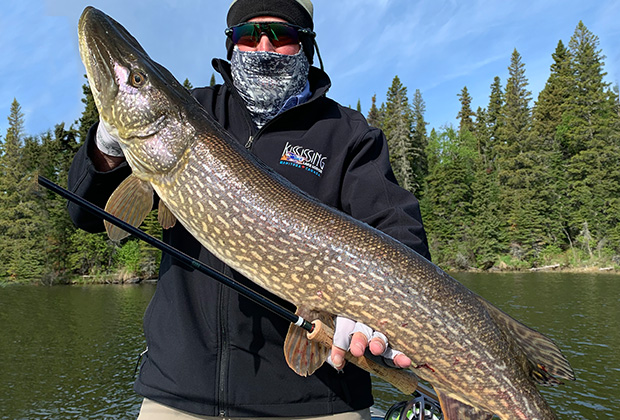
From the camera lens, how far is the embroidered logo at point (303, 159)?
→ 2.35m

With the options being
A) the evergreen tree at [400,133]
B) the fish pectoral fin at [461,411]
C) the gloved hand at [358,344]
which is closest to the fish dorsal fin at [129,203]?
the gloved hand at [358,344]

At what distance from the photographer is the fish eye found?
2.21m

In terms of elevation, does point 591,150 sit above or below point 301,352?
above

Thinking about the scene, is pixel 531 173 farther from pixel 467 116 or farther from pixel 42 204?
pixel 42 204

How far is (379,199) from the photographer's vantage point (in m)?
2.30

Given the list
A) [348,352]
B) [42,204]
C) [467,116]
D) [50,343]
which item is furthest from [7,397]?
[467,116]

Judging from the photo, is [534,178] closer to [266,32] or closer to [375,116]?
[375,116]

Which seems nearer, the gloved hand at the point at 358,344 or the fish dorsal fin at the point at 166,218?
the gloved hand at the point at 358,344

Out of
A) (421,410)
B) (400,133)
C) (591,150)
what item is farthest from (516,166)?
(421,410)

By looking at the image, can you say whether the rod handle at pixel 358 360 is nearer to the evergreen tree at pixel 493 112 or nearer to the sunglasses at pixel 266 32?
the sunglasses at pixel 266 32

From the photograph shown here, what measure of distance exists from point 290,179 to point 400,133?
142ft

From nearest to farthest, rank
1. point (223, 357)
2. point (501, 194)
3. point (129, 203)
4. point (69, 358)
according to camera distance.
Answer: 1. point (223, 357)
2. point (129, 203)
3. point (69, 358)
4. point (501, 194)

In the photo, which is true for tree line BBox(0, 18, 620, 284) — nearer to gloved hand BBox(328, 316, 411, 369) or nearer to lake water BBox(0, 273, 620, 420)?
lake water BBox(0, 273, 620, 420)

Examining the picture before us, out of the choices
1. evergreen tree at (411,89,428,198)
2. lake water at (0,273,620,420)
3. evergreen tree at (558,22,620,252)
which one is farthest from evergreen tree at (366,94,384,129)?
lake water at (0,273,620,420)
